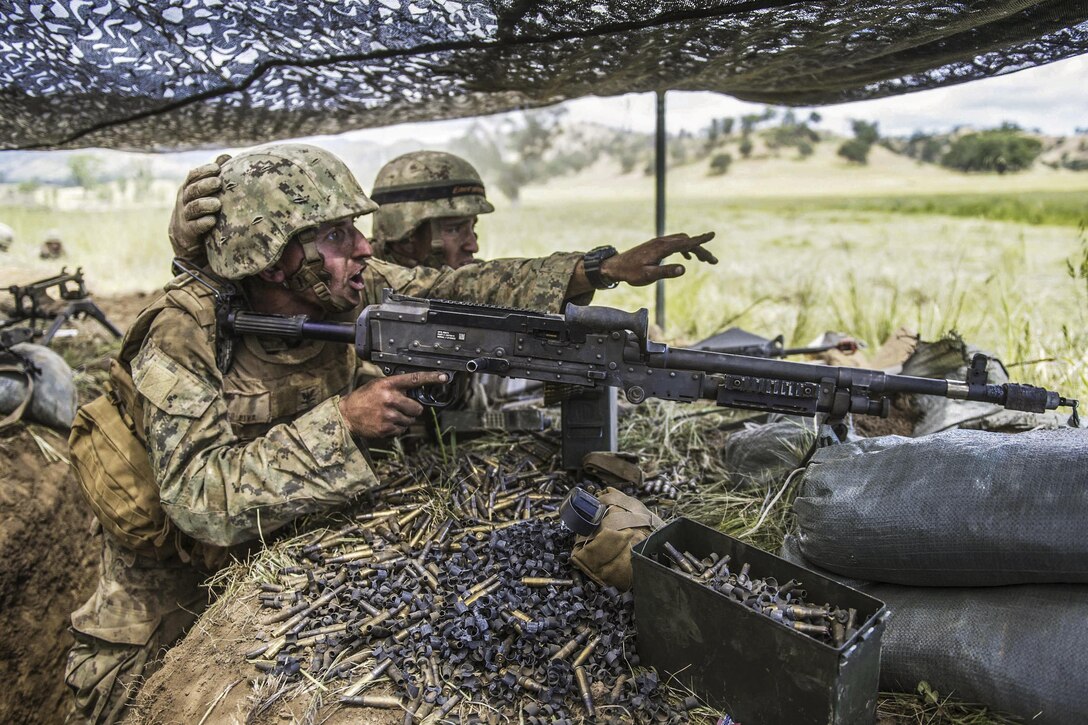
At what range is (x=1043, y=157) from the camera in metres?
16.2

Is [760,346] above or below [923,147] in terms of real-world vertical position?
below

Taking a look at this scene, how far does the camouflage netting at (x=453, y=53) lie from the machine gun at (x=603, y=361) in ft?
4.67

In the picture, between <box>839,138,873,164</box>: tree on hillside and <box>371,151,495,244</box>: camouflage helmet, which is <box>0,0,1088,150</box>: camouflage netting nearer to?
<box>371,151,495,244</box>: camouflage helmet

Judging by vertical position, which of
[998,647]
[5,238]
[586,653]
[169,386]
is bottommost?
[586,653]

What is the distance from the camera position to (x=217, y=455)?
3.44 metres

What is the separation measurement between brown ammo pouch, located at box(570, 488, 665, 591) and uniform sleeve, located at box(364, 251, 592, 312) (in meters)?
1.25

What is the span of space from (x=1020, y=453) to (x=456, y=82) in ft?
12.7

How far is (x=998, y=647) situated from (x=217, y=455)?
A: 3.26 meters

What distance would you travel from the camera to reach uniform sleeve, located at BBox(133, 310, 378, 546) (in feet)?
11.0

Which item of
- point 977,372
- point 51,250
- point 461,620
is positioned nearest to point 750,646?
point 461,620

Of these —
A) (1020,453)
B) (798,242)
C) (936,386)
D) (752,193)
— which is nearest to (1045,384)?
(936,386)

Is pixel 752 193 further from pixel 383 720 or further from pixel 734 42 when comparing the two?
pixel 383 720

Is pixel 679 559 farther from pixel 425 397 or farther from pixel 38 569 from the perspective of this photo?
pixel 38 569

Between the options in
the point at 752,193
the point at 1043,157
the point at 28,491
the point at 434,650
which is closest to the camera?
the point at 434,650
